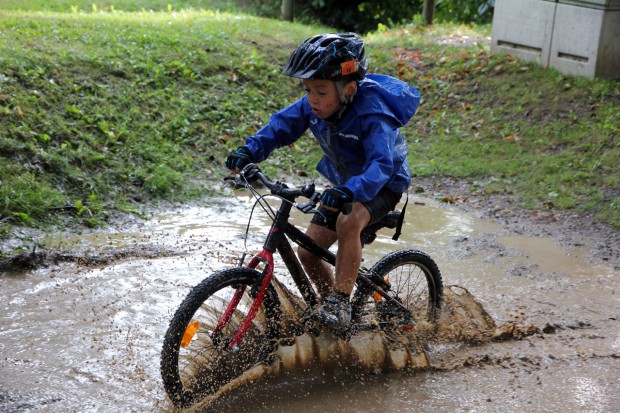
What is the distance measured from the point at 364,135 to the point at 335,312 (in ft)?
3.72

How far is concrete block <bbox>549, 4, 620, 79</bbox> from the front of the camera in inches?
433

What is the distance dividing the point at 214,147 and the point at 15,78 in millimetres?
2517

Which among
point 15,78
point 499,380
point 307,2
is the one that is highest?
point 307,2

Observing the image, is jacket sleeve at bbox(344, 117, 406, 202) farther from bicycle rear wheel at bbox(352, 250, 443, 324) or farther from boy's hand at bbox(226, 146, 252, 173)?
bicycle rear wheel at bbox(352, 250, 443, 324)

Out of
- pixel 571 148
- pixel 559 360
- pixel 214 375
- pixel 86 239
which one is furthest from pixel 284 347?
pixel 571 148

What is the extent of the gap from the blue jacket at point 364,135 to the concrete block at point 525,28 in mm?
7871

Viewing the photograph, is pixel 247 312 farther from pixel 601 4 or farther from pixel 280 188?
pixel 601 4

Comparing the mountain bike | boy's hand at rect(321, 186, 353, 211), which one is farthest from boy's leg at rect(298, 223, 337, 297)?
boy's hand at rect(321, 186, 353, 211)

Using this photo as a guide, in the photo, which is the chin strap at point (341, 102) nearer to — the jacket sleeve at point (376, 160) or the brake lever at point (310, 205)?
the jacket sleeve at point (376, 160)

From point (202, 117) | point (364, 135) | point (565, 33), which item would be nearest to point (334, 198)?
point (364, 135)

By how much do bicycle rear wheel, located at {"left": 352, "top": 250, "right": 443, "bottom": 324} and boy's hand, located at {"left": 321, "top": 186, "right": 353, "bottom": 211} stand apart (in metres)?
1.16

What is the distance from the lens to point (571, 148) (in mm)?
9984

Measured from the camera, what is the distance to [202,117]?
1009 cm

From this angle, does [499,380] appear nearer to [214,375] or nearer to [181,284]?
[214,375]
